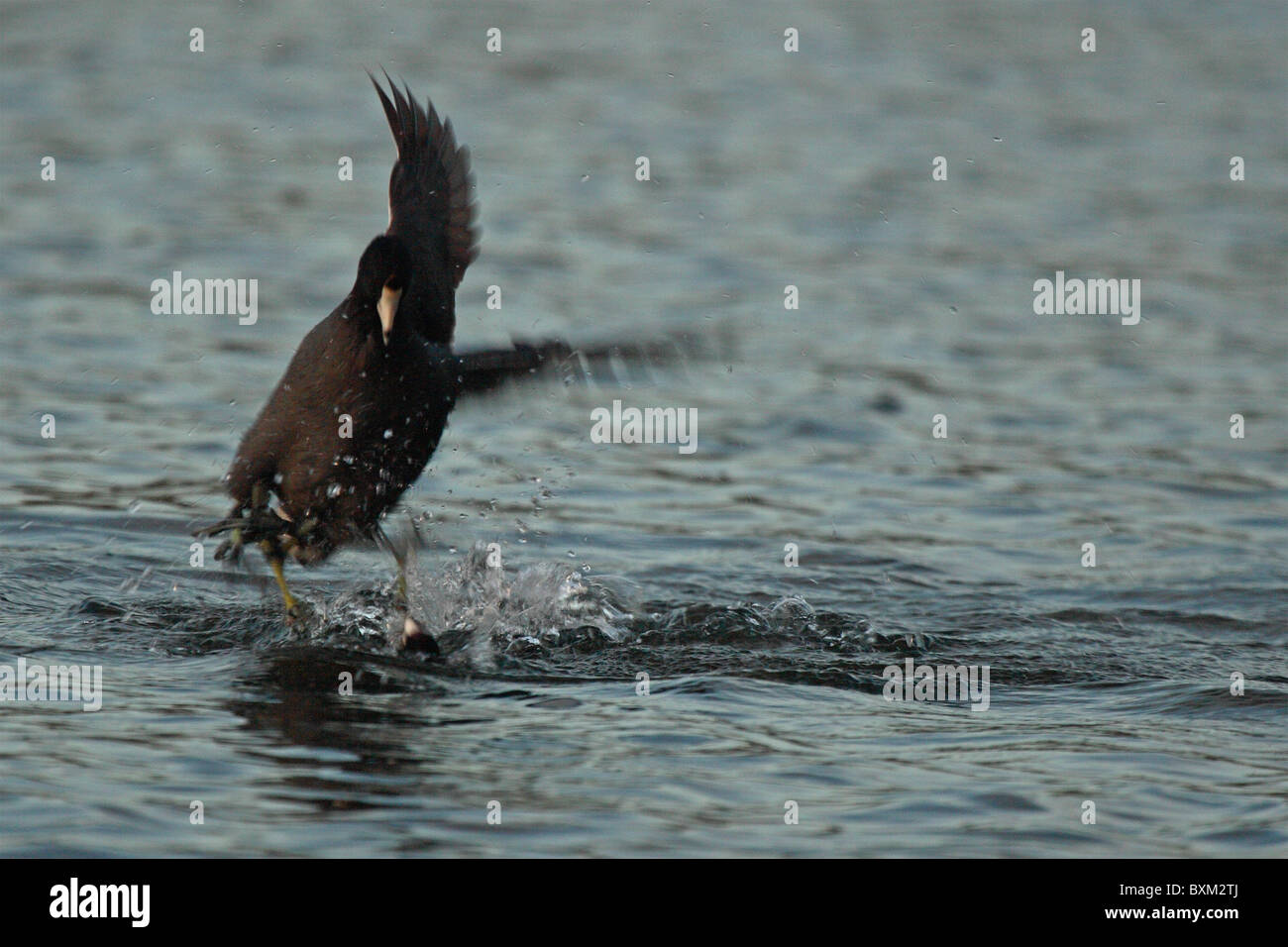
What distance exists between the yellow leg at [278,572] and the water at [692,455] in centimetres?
7

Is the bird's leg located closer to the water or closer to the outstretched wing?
the water

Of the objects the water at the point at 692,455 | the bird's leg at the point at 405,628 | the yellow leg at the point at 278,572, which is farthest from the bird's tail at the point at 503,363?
the yellow leg at the point at 278,572

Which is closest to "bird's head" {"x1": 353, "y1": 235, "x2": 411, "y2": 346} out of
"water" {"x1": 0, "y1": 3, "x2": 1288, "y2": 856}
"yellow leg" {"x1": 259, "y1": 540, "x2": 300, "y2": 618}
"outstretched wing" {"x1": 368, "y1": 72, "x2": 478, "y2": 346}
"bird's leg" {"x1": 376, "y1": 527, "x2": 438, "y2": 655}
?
"outstretched wing" {"x1": 368, "y1": 72, "x2": 478, "y2": 346}

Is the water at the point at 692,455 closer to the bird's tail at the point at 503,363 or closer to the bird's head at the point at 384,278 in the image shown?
the bird's tail at the point at 503,363

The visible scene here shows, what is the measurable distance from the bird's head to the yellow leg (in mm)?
877

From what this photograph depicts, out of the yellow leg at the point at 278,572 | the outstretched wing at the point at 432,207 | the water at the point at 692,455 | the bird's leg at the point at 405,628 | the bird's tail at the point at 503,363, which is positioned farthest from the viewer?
the outstretched wing at the point at 432,207

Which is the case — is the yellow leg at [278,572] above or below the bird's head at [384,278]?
below

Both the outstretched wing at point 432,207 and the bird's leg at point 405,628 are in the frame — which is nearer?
the bird's leg at point 405,628

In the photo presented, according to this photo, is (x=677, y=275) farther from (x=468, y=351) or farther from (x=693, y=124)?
(x=468, y=351)

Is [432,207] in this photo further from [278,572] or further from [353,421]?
[278,572]

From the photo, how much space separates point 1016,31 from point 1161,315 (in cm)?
768

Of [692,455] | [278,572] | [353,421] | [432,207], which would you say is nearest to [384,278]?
[353,421]

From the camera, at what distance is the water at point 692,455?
493 centimetres

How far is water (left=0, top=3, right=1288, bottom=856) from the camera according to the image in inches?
194
